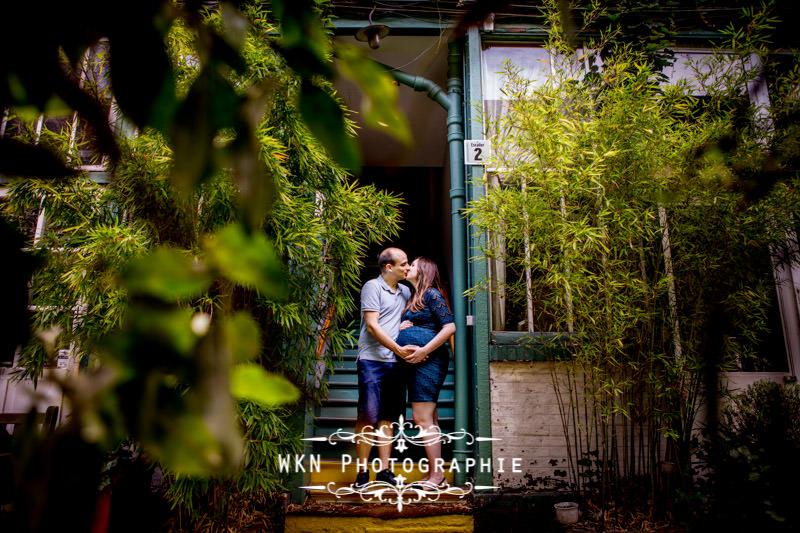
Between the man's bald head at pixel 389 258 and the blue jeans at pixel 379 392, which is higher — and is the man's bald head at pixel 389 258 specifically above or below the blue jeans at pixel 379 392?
above

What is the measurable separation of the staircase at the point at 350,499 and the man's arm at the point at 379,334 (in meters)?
0.36

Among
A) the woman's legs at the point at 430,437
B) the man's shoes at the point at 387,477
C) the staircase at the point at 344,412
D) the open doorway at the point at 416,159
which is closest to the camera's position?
the man's shoes at the point at 387,477

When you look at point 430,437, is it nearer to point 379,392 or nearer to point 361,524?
point 379,392

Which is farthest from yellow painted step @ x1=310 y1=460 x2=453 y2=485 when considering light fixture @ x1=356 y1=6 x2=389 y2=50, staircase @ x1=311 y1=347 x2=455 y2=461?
light fixture @ x1=356 y1=6 x2=389 y2=50

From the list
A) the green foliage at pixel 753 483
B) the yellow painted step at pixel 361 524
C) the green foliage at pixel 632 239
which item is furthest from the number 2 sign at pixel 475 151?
the yellow painted step at pixel 361 524

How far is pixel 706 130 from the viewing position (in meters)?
2.98

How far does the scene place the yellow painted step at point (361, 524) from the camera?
3146mm

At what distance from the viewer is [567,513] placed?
117 inches

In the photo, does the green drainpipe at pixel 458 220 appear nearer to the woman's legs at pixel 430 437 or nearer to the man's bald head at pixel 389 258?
the woman's legs at pixel 430 437

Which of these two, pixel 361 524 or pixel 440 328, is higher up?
pixel 440 328

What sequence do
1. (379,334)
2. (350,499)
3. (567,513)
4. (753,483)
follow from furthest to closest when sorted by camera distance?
(379,334), (350,499), (567,513), (753,483)

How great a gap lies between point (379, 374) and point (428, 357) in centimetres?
41

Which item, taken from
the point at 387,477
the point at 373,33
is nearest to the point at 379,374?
the point at 387,477

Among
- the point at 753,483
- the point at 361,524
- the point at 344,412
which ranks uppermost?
the point at 344,412
